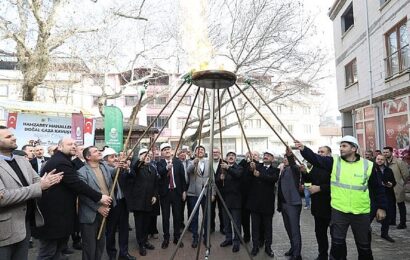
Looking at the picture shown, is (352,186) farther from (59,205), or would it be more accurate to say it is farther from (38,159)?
(38,159)

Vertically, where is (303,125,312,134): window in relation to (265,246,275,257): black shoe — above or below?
above

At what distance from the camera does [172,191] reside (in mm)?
7062

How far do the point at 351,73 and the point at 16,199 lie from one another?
16458 mm

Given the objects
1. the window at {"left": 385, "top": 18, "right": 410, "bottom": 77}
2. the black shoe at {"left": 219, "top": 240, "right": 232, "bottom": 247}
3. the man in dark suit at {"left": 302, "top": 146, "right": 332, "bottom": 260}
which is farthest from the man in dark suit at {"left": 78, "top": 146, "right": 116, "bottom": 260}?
the window at {"left": 385, "top": 18, "right": 410, "bottom": 77}

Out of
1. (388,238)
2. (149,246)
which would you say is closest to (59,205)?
(149,246)

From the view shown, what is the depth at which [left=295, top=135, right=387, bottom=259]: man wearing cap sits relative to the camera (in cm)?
Result: 453

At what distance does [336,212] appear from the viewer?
4.64 m

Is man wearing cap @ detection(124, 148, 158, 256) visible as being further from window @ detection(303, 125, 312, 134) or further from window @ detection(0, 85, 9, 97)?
window @ detection(303, 125, 312, 134)

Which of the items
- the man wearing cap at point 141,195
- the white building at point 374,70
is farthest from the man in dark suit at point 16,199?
the white building at point 374,70

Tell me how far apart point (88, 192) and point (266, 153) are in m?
3.21

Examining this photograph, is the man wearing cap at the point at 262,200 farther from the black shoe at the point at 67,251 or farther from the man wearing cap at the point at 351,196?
the black shoe at the point at 67,251

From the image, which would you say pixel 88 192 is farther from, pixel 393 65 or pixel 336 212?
pixel 393 65

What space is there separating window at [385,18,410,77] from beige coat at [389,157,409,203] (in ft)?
16.2

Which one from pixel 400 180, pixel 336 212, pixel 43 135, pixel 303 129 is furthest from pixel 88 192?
pixel 303 129
